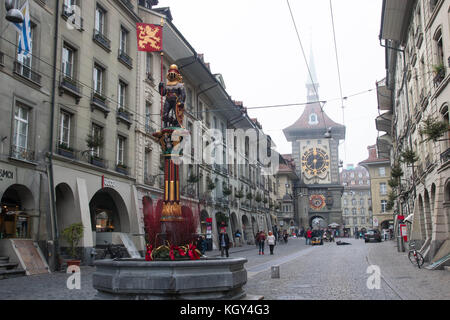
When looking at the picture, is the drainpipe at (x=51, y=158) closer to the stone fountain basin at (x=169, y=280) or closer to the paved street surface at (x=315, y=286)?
the paved street surface at (x=315, y=286)

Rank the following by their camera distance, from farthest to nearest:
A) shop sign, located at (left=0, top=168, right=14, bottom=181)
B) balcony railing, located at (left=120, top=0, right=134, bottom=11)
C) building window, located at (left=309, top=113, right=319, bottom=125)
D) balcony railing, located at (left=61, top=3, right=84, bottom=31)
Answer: building window, located at (left=309, top=113, right=319, bottom=125), balcony railing, located at (left=120, top=0, right=134, bottom=11), balcony railing, located at (left=61, top=3, right=84, bottom=31), shop sign, located at (left=0, top=168, right=14, bottom=181)

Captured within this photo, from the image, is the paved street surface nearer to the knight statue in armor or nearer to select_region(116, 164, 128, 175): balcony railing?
the knight statue in armor

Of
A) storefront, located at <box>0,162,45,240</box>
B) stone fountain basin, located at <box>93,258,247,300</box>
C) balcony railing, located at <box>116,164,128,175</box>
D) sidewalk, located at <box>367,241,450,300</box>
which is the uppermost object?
balcony railing, located at <box>116,164,128,175</box>

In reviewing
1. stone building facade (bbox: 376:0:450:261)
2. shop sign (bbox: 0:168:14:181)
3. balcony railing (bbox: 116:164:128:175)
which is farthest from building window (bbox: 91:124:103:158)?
stone building facade (bbox: 376:0:450:261)

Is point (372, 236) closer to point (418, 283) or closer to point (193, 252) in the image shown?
point (418, 283)

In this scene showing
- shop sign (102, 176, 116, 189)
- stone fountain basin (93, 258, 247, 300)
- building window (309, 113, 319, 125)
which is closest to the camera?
stone fountain basin (93, 258, 247, 300)

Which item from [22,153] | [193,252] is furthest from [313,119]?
[193,252]

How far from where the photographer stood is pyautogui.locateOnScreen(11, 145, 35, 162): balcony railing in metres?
17.5

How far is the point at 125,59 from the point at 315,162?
7898cm

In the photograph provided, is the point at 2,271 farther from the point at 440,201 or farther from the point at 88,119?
the point at 440,201

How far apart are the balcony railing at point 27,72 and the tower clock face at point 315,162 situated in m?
85.5

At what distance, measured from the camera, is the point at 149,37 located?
17.3 m

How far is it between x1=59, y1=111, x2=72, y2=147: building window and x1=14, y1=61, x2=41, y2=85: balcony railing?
224 centimetres

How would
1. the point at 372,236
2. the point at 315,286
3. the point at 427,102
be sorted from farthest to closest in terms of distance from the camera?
the point at 372,236, the point at 427,102, the point at 315,286
